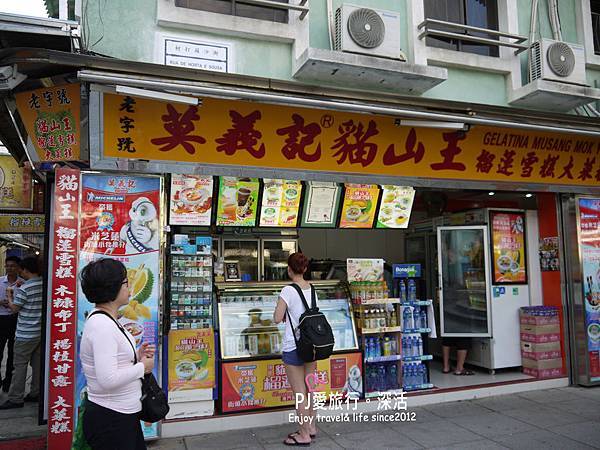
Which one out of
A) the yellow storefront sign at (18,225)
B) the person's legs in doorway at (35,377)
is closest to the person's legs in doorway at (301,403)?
the person's legs in doorway at (35,377)

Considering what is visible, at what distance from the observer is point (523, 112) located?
6453mm

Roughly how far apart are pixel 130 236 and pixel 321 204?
7.89 feet

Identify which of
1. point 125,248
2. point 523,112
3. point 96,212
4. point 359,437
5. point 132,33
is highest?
point 132,33

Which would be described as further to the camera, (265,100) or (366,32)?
(366,32)

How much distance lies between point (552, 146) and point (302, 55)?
4420 millimetres

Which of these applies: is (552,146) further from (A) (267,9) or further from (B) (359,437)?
(B) (359,437)

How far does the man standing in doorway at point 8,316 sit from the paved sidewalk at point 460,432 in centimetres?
342

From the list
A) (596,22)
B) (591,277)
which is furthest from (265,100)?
(596,22)

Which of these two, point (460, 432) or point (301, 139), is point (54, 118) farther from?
point (460, 432)

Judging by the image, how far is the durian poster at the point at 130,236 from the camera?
4902mm

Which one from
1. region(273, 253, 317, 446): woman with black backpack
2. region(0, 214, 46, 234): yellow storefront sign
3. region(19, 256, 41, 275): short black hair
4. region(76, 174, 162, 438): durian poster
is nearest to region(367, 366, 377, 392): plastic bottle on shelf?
region(273, 253, 317, 446): woman with black backpack

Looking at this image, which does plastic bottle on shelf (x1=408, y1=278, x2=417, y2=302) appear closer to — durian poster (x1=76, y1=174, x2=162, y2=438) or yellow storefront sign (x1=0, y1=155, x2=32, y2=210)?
durian poster (x1=76, y1=174, x2=162, y2=438)

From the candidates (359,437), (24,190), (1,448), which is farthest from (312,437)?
(24,190)

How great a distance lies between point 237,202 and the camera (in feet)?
18.9
